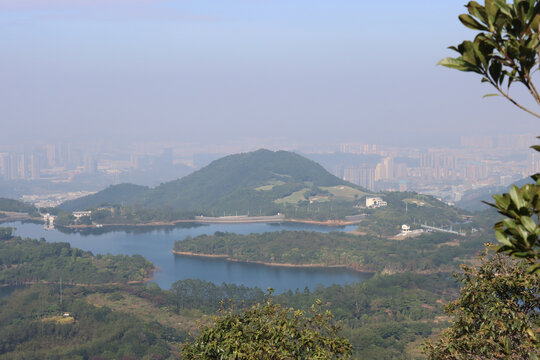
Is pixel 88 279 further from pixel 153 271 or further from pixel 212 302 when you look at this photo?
pixel 212 302

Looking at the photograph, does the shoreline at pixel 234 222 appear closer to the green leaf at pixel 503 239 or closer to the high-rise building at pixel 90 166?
the green leaf at pixel 503 239

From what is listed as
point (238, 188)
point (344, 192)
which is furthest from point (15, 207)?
point (344, 192)

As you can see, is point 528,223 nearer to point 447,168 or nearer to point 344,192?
point 344,192

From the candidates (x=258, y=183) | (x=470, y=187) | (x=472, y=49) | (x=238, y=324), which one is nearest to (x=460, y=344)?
(x=238, y=324)

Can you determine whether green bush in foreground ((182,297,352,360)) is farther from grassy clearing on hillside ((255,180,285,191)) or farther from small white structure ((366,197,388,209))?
grassy clearing on hillside ((255,180,285,191))

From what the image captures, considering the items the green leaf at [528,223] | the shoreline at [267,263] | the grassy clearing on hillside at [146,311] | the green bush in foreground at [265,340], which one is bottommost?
the shoreline at [267,263]

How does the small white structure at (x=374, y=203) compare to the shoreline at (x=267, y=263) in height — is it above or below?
above

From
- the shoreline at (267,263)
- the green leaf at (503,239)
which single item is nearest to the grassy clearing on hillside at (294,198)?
the shoreline at (267,263)
